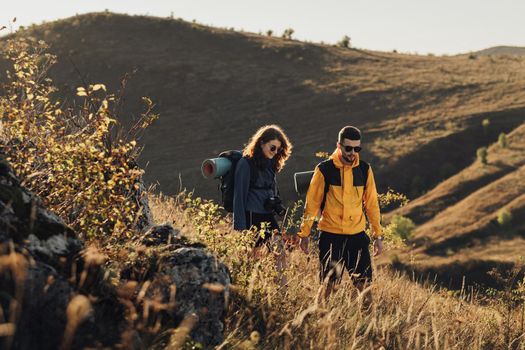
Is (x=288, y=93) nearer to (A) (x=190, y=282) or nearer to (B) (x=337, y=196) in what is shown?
(B) (x=337, y=196)

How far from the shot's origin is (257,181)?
6.45 metres

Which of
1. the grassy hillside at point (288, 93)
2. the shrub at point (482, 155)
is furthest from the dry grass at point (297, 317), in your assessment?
the shrub at point (482, 155)

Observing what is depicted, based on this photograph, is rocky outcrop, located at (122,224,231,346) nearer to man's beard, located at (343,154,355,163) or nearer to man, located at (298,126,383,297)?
man, located at (298,126,383,297)

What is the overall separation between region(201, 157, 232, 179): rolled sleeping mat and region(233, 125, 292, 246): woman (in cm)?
12

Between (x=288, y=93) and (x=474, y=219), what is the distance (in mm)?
21505

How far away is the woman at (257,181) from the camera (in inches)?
248

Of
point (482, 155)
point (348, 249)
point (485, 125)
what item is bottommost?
point (482, 155)

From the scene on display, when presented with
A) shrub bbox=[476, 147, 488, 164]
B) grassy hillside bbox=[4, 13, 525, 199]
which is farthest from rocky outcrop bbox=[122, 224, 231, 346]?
shrub bbox=[476, 147, 488, 164]

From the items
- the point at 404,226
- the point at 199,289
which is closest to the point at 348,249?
the point at 199,289

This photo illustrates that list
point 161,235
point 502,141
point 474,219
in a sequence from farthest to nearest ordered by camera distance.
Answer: point 502,141
point 474,219
point 161,235

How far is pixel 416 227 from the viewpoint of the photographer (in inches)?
1163

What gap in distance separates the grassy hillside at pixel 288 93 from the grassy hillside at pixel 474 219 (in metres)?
1.98

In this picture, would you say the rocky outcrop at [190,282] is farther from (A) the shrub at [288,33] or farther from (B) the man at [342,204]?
(A) the shrub at [288,33]

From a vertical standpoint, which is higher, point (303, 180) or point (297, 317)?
point (303, 180)
